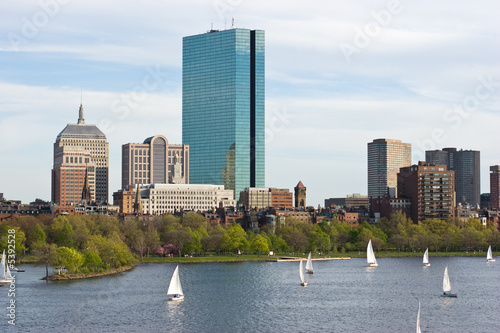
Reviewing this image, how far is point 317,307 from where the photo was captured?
13100cm

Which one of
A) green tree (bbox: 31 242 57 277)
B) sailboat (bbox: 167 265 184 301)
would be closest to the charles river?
sailboat (bbox: 167 265 184 301)

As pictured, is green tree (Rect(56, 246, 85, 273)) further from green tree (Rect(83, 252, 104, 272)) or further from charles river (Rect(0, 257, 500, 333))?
charles river (Rect(0, 257, 500, 333))

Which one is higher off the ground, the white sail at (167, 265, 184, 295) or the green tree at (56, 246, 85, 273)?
the green tree at (56, 246, 85, 273)

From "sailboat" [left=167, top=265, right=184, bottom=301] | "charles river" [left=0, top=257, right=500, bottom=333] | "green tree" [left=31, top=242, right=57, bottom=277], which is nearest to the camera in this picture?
"charles river" [left=0, top=257, right=500, bottom=333]

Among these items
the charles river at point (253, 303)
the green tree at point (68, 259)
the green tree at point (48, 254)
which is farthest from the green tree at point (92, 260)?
the green tree at point (48, 254)

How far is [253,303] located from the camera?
13500 centimetres

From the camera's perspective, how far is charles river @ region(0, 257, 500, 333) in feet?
371

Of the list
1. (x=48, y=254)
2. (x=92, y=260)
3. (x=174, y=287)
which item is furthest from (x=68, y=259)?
(x=174, y=287)

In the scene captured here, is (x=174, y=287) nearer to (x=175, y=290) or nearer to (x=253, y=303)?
(x=175, y=290)

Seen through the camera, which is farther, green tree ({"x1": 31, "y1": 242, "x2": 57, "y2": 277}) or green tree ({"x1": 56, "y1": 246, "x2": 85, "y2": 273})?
green tree ({"x1": 31, "y1": 242, "x2": 57, "y2": 277})

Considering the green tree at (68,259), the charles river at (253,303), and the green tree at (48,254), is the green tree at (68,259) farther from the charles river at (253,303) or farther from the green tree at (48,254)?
the charles river at (253,303)

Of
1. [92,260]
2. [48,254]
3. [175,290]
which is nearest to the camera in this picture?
[175,290]

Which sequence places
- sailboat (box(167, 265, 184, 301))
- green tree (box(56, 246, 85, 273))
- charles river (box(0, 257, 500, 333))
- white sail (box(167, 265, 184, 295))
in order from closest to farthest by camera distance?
charles river (box(0, 257, 500, 333)), sailboat (box(167, 265, 184, 301)), white sail (box(167, 265, 184, 295)), green tree (box(56, 246, 85, 273))

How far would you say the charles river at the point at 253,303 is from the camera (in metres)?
113
